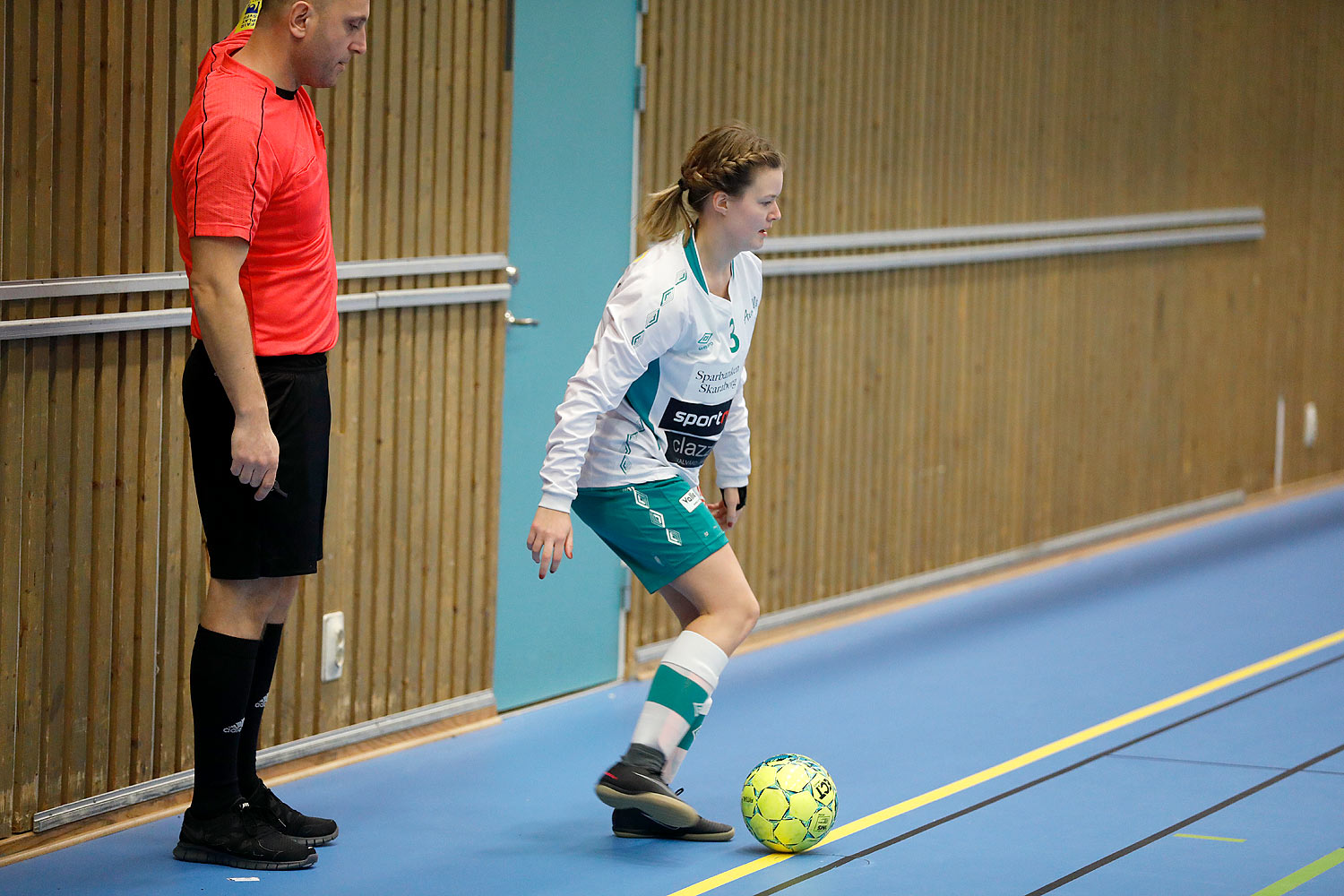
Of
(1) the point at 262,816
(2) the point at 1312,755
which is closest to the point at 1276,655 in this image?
(2) the point at 1312,755

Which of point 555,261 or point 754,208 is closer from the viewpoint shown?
point 754,208

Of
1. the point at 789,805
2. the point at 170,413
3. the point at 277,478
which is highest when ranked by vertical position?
the point at 170,413

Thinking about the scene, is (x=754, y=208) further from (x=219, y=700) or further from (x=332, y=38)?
(x=219, y=700)

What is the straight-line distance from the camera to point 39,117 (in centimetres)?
357

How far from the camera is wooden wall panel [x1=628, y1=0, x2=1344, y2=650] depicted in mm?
6051

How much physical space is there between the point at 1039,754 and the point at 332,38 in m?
2.68

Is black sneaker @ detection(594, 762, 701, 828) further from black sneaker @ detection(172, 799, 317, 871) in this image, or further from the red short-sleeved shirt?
the red short-sleeved shirt

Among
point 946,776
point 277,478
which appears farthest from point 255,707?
point 946,776

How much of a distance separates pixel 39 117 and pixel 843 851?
235cm

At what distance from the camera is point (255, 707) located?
371 cm

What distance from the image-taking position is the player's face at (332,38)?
11.0 ft

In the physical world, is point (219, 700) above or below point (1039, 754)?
above

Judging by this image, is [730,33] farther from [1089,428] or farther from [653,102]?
[1089,428]

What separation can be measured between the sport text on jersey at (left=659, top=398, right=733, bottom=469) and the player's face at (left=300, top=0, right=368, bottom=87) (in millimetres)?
1012
